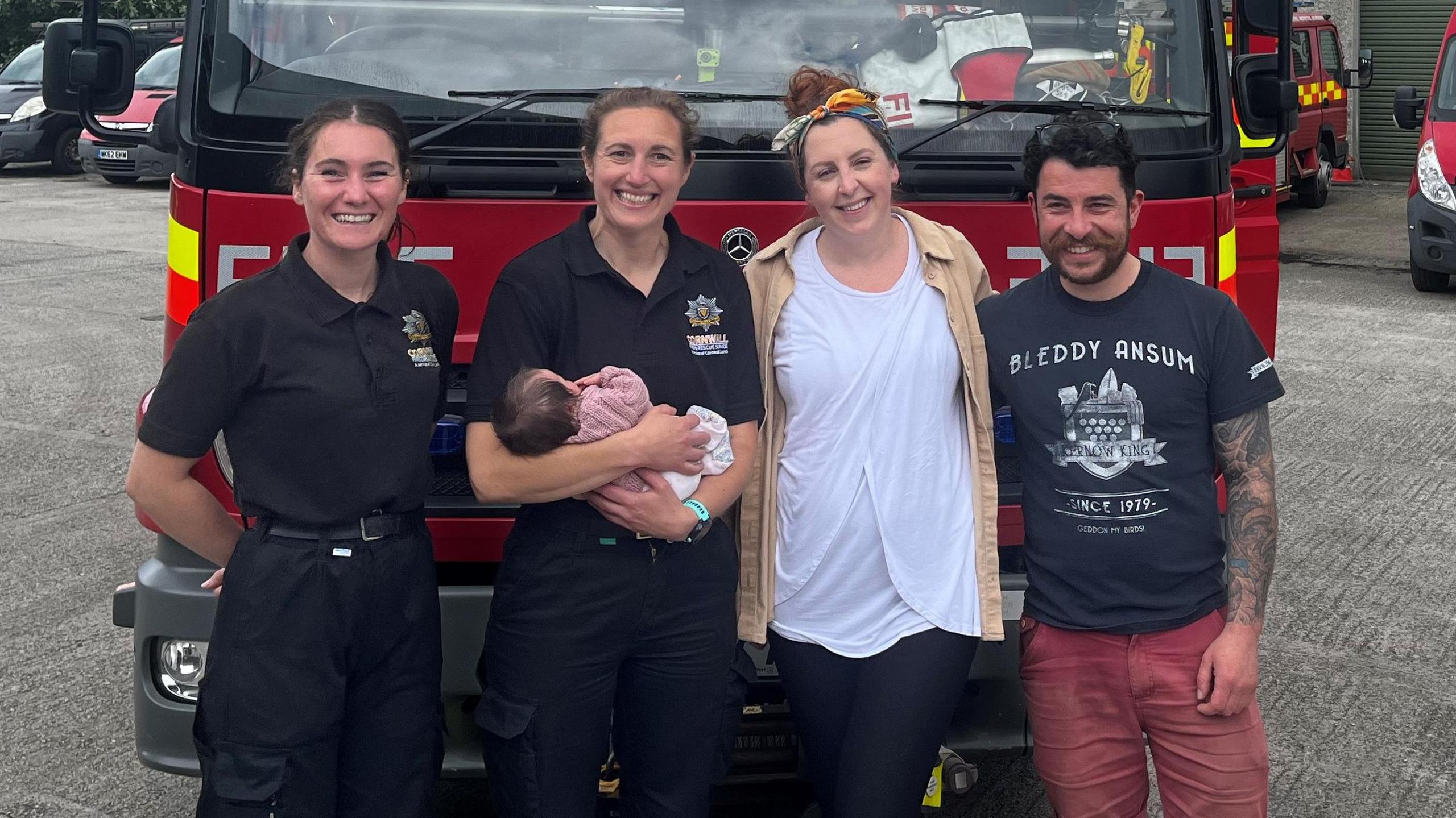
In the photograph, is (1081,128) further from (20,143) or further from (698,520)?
(20,143)

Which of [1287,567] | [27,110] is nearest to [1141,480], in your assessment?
[1287,567]

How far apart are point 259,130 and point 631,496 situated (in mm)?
1350

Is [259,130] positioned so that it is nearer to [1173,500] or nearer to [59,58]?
[59,58]

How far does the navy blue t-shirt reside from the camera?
8.83ft

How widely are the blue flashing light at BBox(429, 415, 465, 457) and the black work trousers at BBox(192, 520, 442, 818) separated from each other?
577 mm

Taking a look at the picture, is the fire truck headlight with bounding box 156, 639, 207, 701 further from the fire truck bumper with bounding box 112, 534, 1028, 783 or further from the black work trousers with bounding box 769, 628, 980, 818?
the black work trousers with bounding box 769, 628, 980, 818

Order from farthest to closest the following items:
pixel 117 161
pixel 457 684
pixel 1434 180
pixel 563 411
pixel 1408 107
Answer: pixel 117 161 < pixel 1408 107 < pixel 1434 180 < pixel 457 684 < pixel 563 411

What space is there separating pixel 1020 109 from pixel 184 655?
2248mm

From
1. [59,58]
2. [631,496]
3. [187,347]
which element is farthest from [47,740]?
[631,496]

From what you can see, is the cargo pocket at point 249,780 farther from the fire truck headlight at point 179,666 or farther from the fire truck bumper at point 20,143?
the fire truck bumper at point 20,143

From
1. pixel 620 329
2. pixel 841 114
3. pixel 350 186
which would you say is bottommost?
pixel 620 329

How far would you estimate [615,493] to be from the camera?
2.62 metres

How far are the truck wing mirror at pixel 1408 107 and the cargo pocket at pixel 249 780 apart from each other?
11376mm

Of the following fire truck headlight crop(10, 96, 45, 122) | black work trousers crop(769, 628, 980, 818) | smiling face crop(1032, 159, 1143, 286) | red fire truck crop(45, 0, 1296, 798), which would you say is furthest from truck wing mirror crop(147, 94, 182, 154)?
fire truck headlight crop(10, 96, 45, 122)
